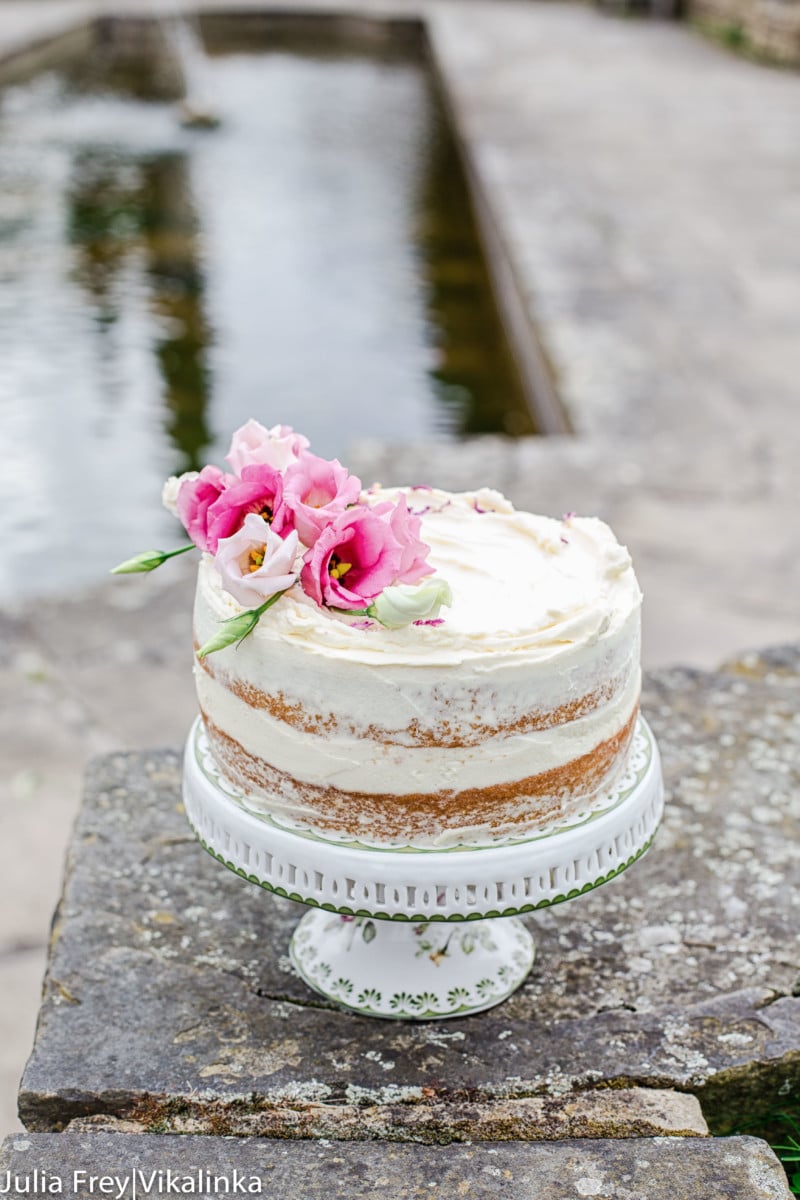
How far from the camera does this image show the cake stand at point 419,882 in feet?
5.40

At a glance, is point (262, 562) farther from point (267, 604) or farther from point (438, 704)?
point (438, 704)

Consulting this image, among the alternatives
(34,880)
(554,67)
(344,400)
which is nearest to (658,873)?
(34,880)

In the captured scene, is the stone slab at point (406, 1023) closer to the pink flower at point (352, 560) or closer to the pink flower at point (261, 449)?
the pink flower at point (352, 560)

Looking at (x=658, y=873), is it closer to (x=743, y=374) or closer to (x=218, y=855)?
(x=218, y=855)

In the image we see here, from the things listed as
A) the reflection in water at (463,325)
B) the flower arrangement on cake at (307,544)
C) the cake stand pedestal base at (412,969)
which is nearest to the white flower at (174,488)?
the flower arrangement on cake at (307,544)

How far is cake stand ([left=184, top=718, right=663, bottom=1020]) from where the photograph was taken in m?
1.64

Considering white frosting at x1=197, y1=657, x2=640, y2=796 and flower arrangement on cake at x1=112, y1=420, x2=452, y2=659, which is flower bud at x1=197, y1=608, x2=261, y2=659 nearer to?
flower arrangement on cake at x1=112, y1=420, x2=452, y2=659

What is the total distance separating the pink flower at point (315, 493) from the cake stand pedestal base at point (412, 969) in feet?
2.14

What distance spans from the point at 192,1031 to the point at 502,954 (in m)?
0.48

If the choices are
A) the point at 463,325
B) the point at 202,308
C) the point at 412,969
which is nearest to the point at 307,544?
the point at 412,969

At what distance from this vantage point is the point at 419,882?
5.36 ft

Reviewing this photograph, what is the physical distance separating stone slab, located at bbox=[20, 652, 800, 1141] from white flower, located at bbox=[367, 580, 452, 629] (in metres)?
0.68

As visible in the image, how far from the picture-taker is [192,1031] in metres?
1.90

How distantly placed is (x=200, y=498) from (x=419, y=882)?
0.55 metres
